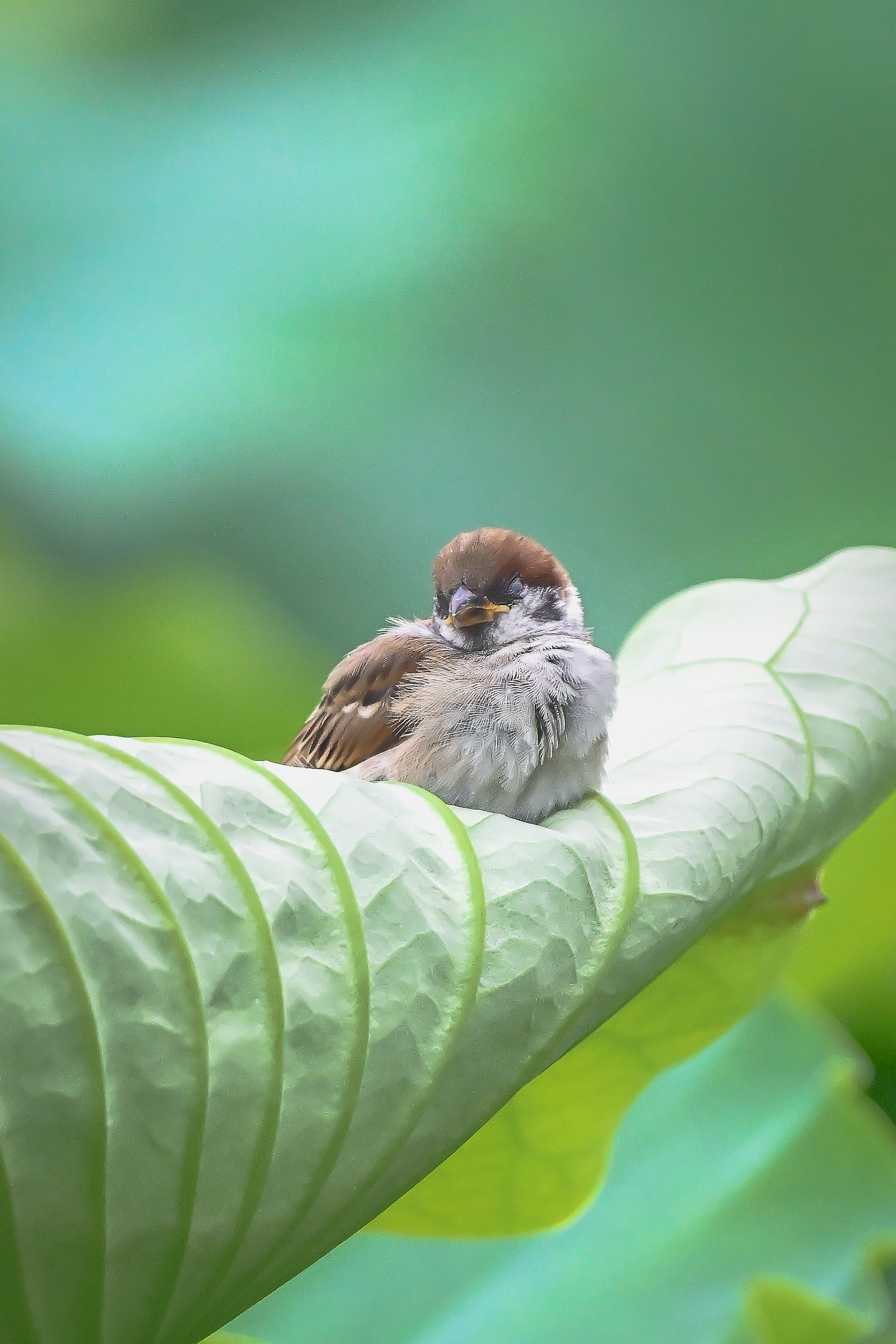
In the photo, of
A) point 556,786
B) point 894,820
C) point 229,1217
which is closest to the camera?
point 229,1217

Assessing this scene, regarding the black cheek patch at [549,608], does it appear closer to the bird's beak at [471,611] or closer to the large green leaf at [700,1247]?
the bird's beak at [471,611]

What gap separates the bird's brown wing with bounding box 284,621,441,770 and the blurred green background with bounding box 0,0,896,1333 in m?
0.13

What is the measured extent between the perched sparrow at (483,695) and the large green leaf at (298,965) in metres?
0.04

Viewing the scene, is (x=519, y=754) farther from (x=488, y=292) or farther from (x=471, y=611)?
(x=488, y=292)

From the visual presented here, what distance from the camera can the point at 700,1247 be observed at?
50 centimetres

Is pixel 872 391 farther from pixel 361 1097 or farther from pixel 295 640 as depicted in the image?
pixel 361 1097

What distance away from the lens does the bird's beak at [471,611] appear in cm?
50

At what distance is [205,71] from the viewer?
0.65m

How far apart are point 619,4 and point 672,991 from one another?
0.66m

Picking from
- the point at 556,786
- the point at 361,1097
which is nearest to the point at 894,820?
the point at 556,786

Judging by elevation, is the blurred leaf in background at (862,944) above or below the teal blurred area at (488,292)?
below

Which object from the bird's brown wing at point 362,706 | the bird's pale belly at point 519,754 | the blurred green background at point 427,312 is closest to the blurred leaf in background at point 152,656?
the blurred green background at point 427,312

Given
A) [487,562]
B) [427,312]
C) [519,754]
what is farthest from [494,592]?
[427,312]

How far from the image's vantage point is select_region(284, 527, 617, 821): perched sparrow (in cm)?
40
